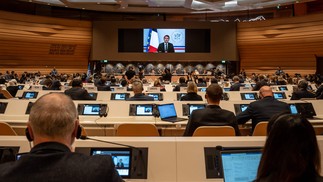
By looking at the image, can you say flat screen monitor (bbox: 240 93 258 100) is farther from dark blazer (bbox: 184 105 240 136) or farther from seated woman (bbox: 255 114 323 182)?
seated woman (bbox: 255 114 323 182)

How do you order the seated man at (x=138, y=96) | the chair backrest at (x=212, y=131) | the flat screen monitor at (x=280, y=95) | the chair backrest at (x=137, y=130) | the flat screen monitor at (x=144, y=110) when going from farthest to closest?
the flat screen monitor at (x=280, y=95) < the seated man at (x=138, y=96) < the flat screen monitor at (x=144, y=110) < the chair backrest at (x=137, y=130) < the chair backrest at (x=212, y=131)

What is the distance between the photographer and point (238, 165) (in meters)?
2.27

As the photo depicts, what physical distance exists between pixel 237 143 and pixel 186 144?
40 centimetres

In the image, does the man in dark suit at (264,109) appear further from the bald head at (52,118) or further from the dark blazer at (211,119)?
the bald head at (52,118)

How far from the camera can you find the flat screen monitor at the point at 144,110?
6.17 m

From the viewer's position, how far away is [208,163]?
245 centimetres

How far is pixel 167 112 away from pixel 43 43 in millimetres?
18970

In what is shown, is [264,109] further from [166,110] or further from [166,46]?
[166,46]

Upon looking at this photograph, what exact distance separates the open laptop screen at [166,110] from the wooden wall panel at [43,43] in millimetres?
17219

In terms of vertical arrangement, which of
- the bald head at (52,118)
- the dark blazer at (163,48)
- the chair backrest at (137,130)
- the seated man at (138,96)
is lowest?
the chair backrest at (137,130)

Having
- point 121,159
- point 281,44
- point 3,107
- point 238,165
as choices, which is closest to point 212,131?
point 238,165

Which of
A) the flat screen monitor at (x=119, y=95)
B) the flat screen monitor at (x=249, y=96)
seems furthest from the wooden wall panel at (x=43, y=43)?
the flat screen monitor at (x=249, y=96)

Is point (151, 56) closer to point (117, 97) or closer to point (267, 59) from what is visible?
point (267, 59)

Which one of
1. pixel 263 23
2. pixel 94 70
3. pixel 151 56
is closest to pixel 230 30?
pixel 263 23
